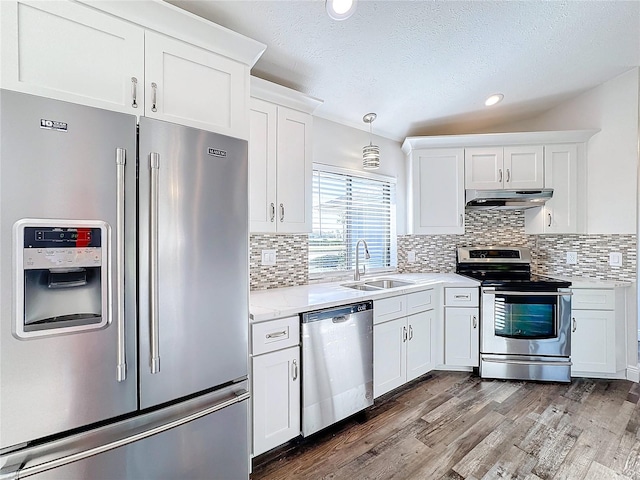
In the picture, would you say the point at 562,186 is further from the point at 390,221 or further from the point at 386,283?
the point at 386,283

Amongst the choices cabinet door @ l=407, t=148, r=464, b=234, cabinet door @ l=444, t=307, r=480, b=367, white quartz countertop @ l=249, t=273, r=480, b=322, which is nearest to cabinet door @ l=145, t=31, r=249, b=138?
white quartz countertop @ l=249, t=273, r=480, b=322

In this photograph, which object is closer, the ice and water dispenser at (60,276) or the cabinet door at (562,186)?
the ice and water dispenser at (60,276)

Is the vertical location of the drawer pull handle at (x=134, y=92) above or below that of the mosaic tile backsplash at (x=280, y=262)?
above

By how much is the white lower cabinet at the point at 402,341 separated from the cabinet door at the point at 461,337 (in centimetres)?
18

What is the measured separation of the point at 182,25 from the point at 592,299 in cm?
376

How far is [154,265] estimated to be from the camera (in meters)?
1.23

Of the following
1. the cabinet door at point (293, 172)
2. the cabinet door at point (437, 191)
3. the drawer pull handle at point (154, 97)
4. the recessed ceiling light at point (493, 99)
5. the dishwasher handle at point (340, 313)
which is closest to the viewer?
the drawer pull handle at point (154, 97)

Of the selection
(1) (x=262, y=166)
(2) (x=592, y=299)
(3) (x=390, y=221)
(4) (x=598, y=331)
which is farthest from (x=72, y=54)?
(4) (x=598, y=331)

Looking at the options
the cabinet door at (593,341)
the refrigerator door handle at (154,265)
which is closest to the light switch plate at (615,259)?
the cabinet door at (593,341)

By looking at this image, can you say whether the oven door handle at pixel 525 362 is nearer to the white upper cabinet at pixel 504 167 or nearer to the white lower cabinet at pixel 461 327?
the white lower cabinet at pixel 461 327

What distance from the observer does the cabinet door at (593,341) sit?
269 cm

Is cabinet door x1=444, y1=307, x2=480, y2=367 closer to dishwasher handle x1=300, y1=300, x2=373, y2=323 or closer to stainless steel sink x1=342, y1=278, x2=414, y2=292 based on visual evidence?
stainless steel sink x1=342, y1=278, x2=414, y2=292

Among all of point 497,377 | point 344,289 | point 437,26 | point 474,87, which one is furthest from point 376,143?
point 497,377

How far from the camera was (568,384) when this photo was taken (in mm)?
2695
